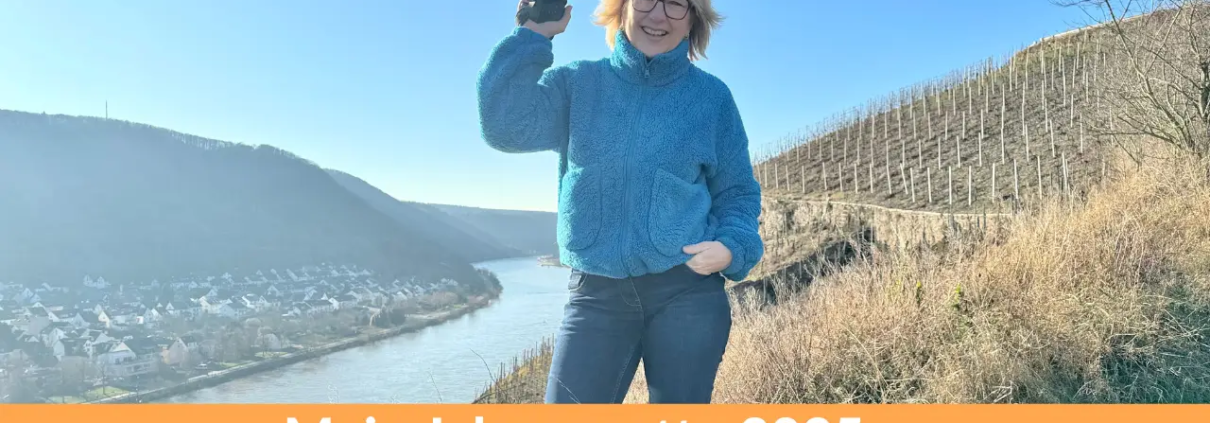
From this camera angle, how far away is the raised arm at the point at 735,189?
1.13 meters

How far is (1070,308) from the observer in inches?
103

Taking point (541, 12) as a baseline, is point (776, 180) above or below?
above

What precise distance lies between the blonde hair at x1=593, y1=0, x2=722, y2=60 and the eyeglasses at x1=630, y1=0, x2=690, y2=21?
0.03m

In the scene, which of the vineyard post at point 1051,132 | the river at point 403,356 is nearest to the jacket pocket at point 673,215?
the river at point 403,356

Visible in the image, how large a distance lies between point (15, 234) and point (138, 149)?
5187 millimetres

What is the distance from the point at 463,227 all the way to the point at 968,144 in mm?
25271

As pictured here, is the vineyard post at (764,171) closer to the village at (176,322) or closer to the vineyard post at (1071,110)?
the vineyard post at (1071,110)

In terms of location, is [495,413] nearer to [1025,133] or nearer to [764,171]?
[1025,133]

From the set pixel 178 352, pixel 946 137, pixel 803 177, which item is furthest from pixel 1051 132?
pixel 178 352

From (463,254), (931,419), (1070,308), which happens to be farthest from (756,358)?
(463,254)

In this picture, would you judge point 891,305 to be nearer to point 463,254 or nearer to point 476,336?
point 476,336

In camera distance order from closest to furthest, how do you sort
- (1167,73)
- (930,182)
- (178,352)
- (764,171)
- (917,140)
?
(1167,73)
(930,182)
(917,140)
(178,352)
(764,171)

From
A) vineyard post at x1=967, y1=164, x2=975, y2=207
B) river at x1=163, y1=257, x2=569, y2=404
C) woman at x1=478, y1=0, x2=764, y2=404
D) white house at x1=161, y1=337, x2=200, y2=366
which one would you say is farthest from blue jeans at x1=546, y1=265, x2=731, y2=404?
white house at x1=161, y1=337, x2=200, y2=366

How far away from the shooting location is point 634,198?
1.07 m
